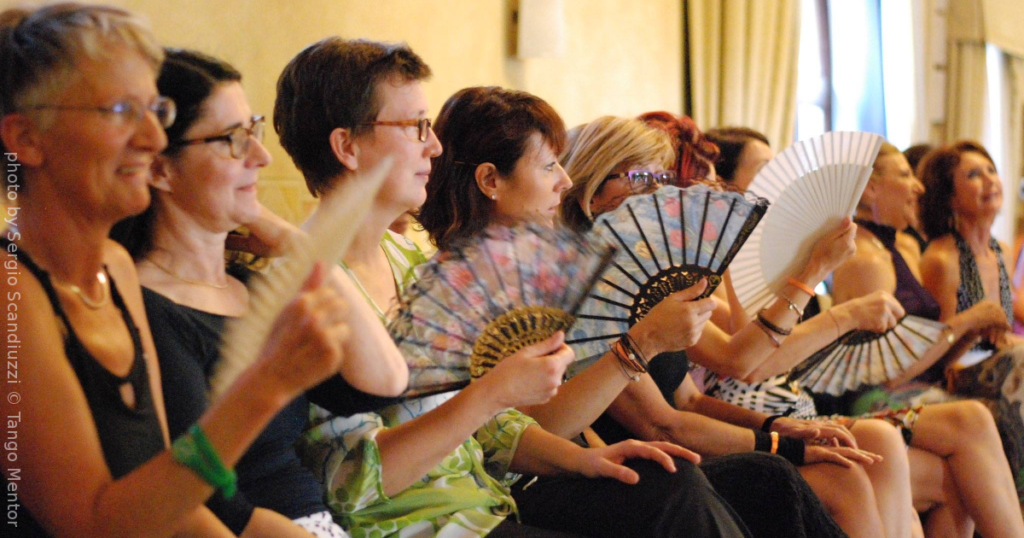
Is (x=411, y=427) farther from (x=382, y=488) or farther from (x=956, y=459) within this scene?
(x=956, y=459)

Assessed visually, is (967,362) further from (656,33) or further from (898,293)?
(656,33)

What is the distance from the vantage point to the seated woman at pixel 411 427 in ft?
4.96

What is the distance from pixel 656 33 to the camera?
4848 millimetres

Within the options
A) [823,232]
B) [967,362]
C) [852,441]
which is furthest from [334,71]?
[967,362]

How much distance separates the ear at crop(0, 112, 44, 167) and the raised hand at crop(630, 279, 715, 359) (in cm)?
116

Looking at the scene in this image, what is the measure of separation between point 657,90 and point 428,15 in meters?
1.92

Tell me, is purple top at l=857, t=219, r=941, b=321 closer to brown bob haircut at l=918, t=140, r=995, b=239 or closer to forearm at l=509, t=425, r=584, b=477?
brown bob haircut at l=918, t=140, r=995, b=239

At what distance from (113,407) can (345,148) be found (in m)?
0.80

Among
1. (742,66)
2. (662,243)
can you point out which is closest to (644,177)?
(662,243)

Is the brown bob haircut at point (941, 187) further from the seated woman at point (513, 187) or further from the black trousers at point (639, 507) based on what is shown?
the black trousers at point (639, 507)

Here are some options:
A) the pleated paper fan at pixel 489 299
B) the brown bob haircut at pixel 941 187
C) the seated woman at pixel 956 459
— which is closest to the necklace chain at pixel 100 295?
the pleated paper fan at pixel 489 299

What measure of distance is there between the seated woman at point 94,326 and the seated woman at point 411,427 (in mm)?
423

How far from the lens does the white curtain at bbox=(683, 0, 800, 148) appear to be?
5.11 meters

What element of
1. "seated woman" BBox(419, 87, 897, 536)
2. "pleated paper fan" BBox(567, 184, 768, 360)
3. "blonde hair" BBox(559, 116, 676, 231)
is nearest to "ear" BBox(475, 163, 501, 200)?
"seated woman" BBox(419, 87, 897, 536)
